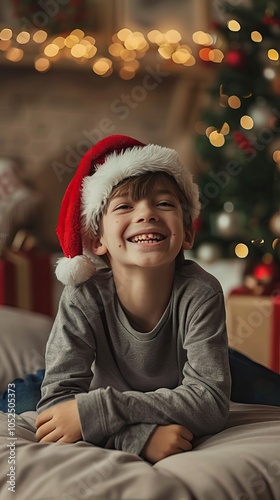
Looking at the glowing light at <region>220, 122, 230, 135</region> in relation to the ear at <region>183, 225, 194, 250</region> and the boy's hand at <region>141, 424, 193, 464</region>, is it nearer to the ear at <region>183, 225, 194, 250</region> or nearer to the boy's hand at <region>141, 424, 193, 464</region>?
the ear at <region>183, 225, 194, 250</region>

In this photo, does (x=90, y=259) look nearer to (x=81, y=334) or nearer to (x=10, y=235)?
(x=81, y=334)

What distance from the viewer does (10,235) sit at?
11.4 ft

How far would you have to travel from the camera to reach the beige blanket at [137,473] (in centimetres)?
106

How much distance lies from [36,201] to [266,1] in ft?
4.95

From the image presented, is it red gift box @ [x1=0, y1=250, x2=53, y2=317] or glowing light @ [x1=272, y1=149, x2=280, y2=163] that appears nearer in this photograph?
glowing light @ [x1=272, y1=149, x2=280, y2=163]

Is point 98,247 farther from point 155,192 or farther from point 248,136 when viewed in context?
point 248,136

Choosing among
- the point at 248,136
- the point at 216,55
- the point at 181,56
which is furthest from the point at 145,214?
the point at 181,56

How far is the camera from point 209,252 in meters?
3.10

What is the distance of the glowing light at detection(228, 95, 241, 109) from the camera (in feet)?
9.76

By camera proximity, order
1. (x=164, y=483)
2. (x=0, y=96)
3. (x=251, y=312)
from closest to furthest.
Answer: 1. (x=164, y=483)
2. (x=251, y=312)
3. (x=0, y=96)

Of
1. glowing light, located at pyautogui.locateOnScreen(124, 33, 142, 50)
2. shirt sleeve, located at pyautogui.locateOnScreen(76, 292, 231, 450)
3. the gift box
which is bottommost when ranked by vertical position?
the gift box

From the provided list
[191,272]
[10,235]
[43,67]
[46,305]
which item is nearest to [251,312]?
[46,305]

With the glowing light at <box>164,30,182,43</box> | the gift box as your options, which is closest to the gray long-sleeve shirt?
the gift box

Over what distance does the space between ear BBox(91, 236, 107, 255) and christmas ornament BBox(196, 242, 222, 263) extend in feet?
5.82
